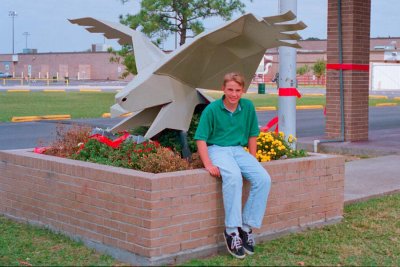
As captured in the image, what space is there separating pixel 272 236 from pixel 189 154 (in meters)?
1.22

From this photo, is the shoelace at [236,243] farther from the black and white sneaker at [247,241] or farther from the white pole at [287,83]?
the white pole at [287,83]

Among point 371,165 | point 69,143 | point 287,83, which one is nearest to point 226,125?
point 69,143

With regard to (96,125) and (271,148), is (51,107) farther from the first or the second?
(271,148)

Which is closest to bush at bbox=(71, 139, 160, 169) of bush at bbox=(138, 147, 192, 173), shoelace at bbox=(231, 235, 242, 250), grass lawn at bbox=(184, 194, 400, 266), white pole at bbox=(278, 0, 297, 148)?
bush at bbox=(138, 147, 192, 173)

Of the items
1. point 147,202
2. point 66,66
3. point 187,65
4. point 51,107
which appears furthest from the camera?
point 66,66

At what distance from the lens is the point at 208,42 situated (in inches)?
277

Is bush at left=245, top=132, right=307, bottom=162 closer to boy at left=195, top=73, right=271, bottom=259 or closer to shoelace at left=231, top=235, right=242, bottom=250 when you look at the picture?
boy at left=195, top=73, right=271, bottom=259

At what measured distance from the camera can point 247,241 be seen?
20.2ft

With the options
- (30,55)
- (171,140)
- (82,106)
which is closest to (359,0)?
(171,140)

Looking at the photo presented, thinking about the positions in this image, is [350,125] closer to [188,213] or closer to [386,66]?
[188,213]

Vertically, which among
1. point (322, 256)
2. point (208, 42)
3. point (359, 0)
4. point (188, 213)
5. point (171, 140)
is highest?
point (359, 0)

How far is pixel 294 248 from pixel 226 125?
129 centimetres

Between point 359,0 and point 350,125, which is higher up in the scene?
point 359,0

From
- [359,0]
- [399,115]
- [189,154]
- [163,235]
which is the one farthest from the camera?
[399,115]
